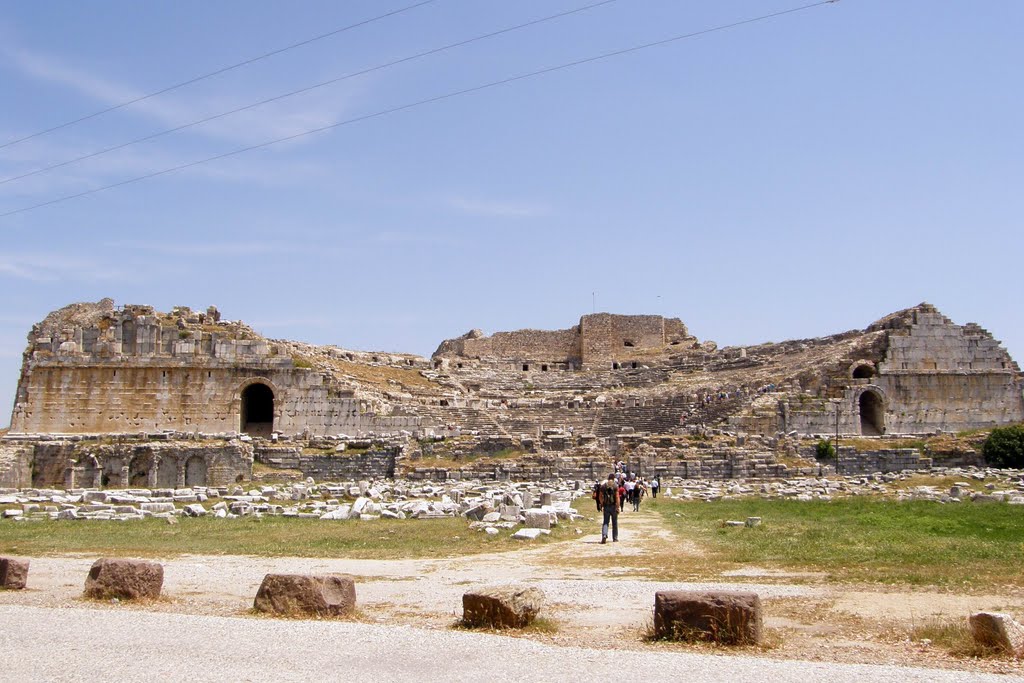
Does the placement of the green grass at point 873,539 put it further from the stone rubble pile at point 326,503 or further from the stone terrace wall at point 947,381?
the stone terrace wall at point 947,381

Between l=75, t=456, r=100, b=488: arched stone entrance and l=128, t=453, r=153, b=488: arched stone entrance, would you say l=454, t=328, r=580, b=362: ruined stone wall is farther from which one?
l=75, t=456, r=100, b=488: arched stone entrance

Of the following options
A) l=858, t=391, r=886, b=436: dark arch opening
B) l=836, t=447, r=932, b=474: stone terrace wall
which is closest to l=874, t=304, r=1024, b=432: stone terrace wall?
l=858, t=391, r=886, b=436: dark arch opening

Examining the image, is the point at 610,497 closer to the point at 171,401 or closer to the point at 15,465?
the point at 15,465

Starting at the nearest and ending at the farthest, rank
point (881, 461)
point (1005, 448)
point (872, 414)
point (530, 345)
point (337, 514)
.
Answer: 1. point (337, 514)
2. point (1005, 448)
3. point (881, 461)
4. point (872, 414)
5. point (530, 345)

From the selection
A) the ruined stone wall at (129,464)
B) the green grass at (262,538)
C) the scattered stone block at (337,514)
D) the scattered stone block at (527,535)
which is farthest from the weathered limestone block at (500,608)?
the ruined stone wall at (129,464)

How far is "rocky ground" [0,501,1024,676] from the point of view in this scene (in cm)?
700

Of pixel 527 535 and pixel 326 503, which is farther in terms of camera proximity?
pixel 326 503

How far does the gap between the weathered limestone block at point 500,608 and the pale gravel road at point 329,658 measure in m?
0.30

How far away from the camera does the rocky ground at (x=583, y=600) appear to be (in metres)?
7.00

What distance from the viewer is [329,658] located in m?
6.58

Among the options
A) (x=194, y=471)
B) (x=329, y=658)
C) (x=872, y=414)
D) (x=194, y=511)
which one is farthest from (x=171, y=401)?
(x=329, y=658)

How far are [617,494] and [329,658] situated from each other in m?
8.95

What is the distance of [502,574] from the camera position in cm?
1113

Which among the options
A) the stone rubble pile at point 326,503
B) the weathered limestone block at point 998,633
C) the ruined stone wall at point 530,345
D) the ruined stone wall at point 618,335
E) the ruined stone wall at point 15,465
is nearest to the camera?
the weathered limestone block at point 998,633
